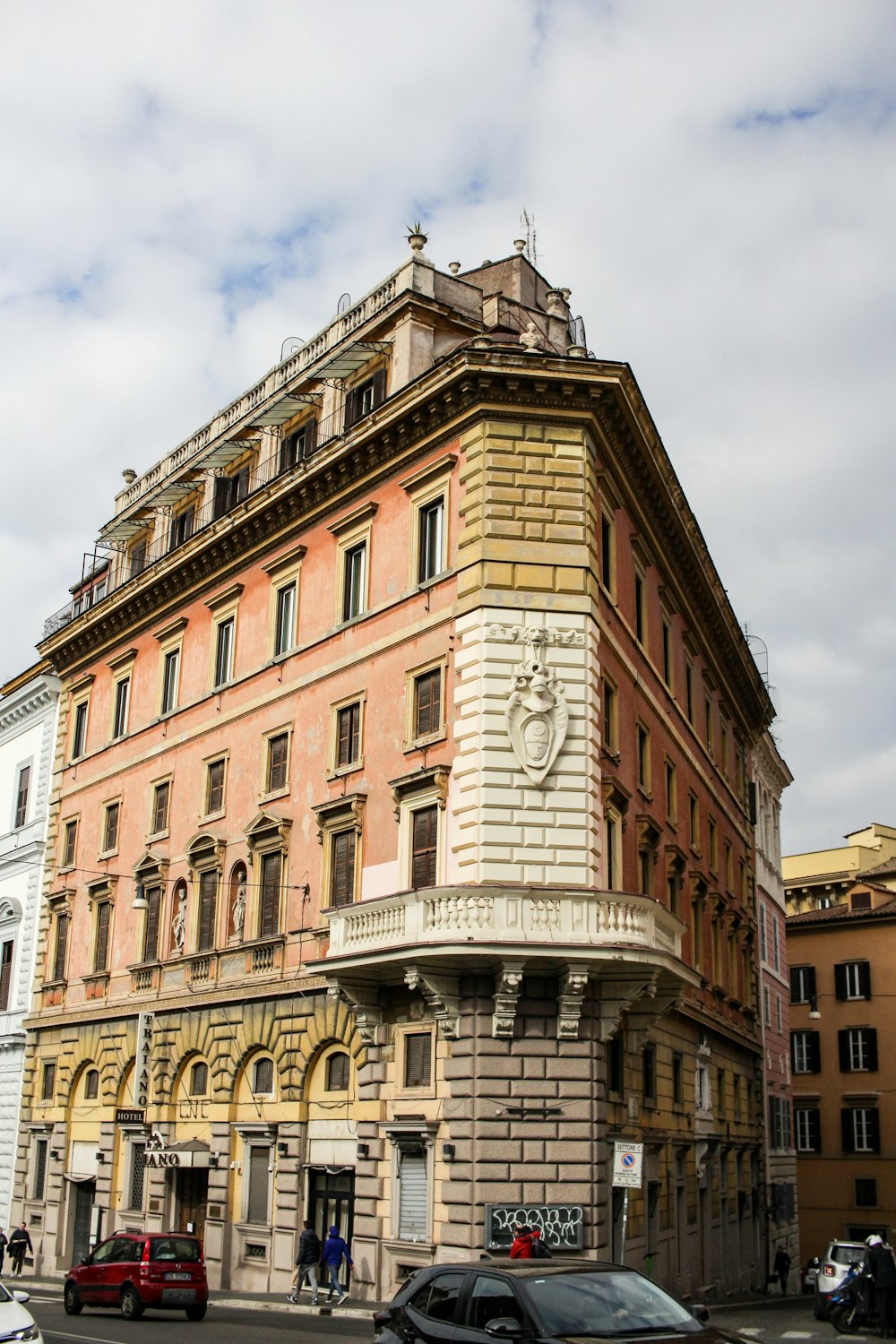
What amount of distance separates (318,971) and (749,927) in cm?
2534

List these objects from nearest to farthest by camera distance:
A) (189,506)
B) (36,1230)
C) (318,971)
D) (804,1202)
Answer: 1. (318,971)
2. (36,1230)
3. (189,506)
4. (804,1202)

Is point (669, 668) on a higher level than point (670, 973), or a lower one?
higher

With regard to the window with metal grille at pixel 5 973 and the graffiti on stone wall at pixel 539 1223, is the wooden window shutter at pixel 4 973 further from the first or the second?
the graffiti on stone wall at pixel 539 1223

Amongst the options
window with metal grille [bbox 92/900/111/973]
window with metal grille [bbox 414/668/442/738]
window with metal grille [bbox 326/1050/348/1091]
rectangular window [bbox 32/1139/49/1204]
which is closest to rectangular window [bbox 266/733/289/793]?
window with metal grille [bbox 414/668/442/738]

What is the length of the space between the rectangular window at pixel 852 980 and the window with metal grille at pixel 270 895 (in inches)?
1491

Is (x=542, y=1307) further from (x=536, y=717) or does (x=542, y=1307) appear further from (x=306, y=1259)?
(x=306, y=1259)

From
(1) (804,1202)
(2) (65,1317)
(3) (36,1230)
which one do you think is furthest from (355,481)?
(1) (804,1202)

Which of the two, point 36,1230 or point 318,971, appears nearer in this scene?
point 318,971

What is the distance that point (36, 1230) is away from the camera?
39.2 meters

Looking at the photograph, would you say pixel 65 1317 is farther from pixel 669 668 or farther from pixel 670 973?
pixel 669 668

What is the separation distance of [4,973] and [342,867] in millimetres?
20286

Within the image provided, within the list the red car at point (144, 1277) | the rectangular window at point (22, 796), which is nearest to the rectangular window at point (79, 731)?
the rectangular window at point (22, 796)

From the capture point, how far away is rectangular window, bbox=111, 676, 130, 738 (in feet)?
135

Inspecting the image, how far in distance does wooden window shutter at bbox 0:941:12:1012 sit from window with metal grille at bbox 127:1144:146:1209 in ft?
34.9
